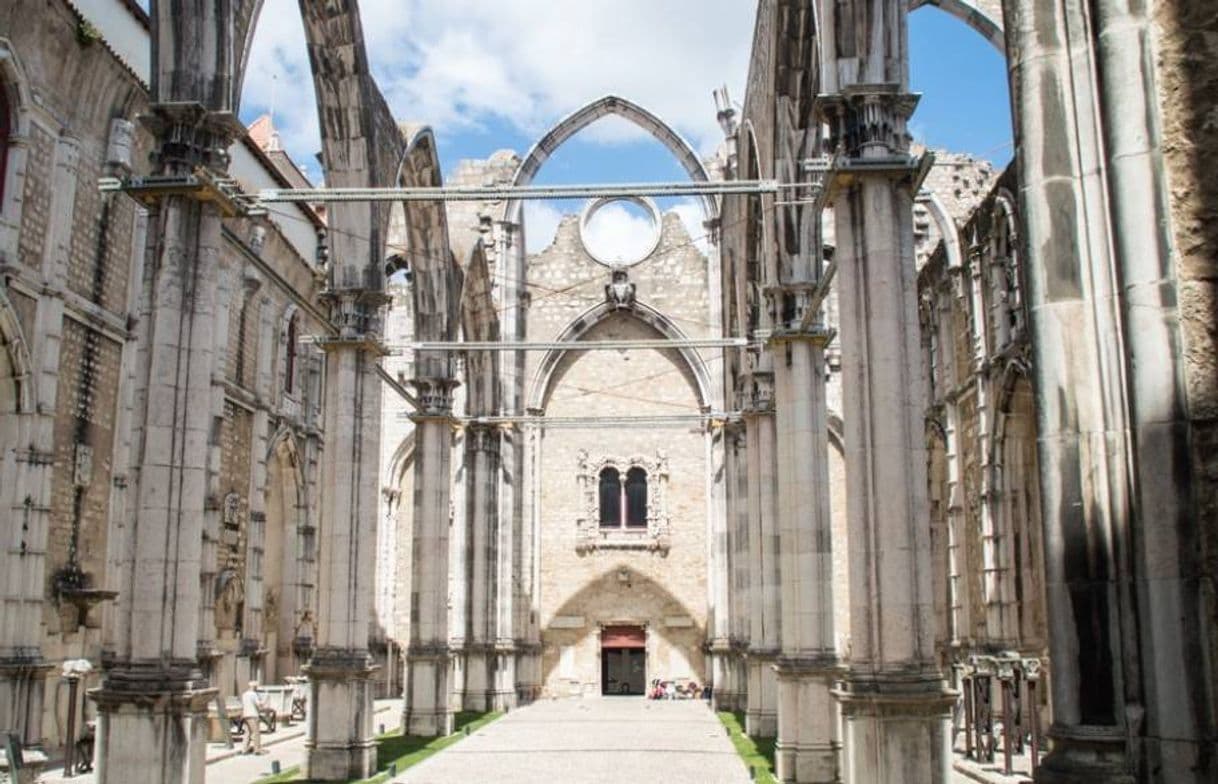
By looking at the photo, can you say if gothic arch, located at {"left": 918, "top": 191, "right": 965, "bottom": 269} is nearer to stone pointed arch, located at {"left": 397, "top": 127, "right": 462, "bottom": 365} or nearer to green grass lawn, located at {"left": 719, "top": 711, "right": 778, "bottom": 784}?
stone pointed arch, located at {"left": 397, "top": 127, "right": 462, "bottom": 365}

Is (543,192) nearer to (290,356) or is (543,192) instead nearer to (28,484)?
(28,484)

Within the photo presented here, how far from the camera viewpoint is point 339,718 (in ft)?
48.9

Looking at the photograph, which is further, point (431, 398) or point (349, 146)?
point (431, 398)

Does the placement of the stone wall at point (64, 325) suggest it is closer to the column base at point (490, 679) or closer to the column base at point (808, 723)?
the column base at point (490, 679)

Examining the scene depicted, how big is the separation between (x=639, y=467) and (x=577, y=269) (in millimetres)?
5436

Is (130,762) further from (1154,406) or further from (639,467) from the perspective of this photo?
(639,467)

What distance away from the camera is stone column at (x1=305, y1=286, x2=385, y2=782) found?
587 inches

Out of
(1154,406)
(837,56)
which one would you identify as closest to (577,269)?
(837,56)

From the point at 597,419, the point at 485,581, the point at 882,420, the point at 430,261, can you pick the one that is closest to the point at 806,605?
the point at 882,420

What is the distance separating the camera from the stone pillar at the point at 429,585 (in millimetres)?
20812

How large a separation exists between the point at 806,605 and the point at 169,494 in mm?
7642

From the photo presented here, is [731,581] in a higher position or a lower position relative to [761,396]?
lower

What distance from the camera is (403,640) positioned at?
31922mm

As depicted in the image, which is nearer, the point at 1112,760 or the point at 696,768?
the point at 1112,760
